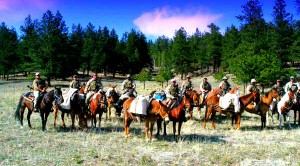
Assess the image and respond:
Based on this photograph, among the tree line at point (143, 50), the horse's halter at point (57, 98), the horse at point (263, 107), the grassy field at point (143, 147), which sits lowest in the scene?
the grassy field at point (143, 147)

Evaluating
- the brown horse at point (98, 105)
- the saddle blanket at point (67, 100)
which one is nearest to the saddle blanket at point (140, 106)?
the brown horse at point (98, 105)

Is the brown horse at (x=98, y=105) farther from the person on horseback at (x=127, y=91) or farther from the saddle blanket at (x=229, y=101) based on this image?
the saddle blanket at (x=229, y=101)

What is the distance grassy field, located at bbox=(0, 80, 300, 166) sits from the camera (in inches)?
459

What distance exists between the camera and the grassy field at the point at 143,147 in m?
11.7

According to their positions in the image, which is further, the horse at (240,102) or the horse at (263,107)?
the horse at (263,107)

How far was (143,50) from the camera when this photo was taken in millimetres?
87938

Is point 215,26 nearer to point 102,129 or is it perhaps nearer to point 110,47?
point 110,47

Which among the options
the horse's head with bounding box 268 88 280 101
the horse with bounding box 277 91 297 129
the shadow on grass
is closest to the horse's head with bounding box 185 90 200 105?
the horse's head with bounding box 268 88 280 101

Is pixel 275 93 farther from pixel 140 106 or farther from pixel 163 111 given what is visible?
pixel 140 106

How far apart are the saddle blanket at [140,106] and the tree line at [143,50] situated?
2412 centimetres

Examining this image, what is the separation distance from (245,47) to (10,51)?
151ft

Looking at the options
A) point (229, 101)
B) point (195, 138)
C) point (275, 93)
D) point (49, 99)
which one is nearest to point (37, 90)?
point (49, 99)

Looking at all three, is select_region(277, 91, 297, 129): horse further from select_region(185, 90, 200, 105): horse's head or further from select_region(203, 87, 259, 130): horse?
select_region(185, 90, 200, 105): horse's head

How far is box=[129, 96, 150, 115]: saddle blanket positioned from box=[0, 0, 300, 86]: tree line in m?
24.1
